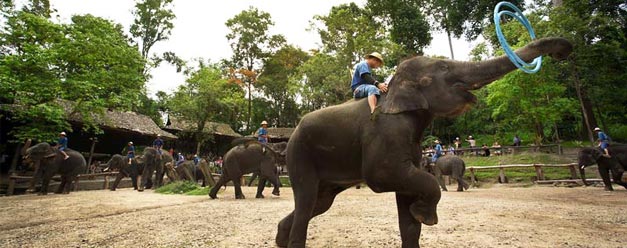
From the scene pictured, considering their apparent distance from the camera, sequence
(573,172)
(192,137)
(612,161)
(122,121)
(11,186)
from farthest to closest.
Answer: (192,137) → (122,121) → (573,172) → (11,186) → (612,161)

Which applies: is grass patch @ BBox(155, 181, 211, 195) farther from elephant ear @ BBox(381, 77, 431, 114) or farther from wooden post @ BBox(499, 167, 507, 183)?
wooden post @ BBox(499, 167, 507, 183)

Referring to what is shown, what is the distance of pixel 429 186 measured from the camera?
337 cm

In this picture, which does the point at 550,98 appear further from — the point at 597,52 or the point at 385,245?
the point at 385,245

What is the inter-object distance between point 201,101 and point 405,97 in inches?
1212

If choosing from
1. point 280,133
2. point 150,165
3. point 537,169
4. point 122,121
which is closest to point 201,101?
point 122,121

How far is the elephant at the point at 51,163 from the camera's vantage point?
1376 cm

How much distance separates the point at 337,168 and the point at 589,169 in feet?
67.4

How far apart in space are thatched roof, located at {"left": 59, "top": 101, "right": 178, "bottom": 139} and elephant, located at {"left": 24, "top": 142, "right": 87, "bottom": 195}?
5608mm

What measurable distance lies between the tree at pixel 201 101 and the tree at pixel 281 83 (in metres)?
10.4

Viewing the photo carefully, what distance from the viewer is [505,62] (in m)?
3.63

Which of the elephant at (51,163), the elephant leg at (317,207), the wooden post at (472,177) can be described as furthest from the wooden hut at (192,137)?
the elephant leg at (317,207)

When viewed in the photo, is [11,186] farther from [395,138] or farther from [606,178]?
[606,178]

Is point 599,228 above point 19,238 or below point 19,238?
below

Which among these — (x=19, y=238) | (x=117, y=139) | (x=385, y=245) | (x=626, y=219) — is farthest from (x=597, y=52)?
(x=117, y=139)
